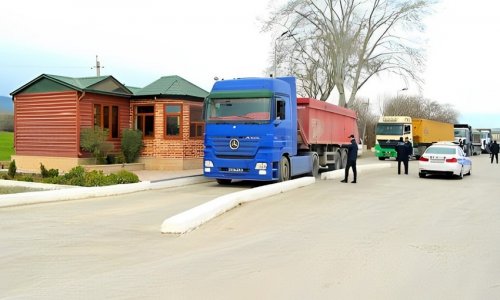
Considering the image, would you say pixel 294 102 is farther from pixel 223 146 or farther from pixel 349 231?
pixel 349 231

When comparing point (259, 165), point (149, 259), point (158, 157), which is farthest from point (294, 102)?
point (149, 259)

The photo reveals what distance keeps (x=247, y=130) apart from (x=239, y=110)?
76 cm

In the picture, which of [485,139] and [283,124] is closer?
[283,124]

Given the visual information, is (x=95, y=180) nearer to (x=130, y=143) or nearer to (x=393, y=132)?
(x=130, y=143)

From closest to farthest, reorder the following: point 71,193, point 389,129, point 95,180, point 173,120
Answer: point 71,193
point 95,180
point 173,120
point 389,129

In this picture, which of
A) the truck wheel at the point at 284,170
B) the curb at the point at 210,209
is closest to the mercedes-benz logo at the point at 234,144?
the truck wheel at the point at 284,170

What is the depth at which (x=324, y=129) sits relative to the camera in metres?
21.7

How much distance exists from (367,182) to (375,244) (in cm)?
1116

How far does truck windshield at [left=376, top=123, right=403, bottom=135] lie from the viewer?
37.7 m

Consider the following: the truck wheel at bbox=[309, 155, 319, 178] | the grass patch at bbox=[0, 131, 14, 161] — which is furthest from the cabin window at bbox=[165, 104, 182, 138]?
the grass patch at bbox=[0, 131, 14, 161]

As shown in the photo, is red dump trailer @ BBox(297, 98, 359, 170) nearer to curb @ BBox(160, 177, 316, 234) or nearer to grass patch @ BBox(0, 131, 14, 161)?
Result: curb @ BBox(160, 177, 316, 234)

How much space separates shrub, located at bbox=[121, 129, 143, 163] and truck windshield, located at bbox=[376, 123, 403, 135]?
2058 centimetres

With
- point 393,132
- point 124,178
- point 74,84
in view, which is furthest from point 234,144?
point 393,132

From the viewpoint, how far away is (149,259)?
23.2 feet
